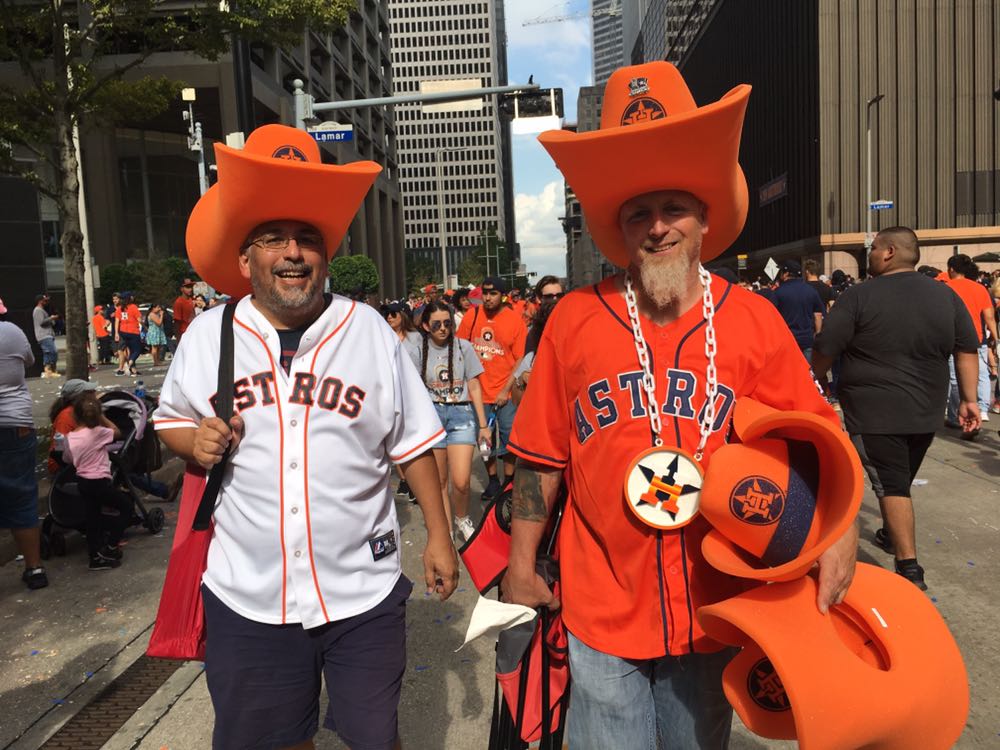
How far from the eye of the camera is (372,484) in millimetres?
2520

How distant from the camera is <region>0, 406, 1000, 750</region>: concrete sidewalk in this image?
3.62 meters

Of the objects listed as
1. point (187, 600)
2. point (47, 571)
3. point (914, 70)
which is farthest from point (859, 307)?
point (914, 70)

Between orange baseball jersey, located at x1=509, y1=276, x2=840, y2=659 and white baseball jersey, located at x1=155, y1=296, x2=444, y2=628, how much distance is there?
0.59m

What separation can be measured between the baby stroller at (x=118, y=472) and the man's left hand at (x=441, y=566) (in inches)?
178

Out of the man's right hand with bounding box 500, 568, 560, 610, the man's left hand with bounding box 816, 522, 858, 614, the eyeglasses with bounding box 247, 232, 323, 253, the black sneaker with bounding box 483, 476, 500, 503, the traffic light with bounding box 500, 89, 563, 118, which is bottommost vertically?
the black sneaker with bounding box 483, 476, 500, 503

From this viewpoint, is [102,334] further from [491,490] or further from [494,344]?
[491,490]

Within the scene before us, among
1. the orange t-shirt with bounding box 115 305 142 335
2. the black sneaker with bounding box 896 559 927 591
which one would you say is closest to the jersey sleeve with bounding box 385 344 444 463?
the black sneaker with bounding box 896 559 927 591

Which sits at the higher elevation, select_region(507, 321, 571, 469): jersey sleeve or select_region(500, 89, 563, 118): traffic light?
select_region(500, 89, 563, 118): traffic light

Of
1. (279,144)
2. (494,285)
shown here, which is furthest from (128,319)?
(279,144)

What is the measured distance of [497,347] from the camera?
8039mm

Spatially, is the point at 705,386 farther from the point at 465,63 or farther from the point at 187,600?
the point at 465,63

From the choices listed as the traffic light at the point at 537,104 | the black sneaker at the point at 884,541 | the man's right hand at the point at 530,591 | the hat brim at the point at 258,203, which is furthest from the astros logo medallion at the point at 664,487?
the traffic light at the point at 537,104

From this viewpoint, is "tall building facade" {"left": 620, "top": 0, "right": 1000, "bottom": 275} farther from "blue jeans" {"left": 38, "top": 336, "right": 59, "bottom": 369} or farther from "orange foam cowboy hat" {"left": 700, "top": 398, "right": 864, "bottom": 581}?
"orange foam cowboy hat" {"left": 700, "top": 398, "right": 864, "bottom": 581}

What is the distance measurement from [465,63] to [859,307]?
172976 millimetres
